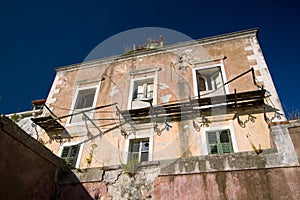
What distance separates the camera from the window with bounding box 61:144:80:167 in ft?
27.6

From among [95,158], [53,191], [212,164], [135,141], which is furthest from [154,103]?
[53,191]

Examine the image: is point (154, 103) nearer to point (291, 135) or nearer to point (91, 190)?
point (91, 190)

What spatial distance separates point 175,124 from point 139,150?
174 centimetres

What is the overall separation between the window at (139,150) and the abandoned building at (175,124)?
40 millimetres

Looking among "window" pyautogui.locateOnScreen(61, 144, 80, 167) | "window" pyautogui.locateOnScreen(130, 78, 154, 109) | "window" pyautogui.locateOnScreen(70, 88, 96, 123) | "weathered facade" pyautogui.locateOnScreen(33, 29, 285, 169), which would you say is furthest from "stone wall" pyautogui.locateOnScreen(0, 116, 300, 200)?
"window" pyautogui.locateOnScreen(70, 88, 96, 123)

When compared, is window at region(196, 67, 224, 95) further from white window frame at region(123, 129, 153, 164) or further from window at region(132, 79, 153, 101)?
white window frame at region(123, 129, 153, 164)

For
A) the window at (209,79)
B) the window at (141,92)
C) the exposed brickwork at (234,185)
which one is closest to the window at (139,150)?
the window at (141,92)

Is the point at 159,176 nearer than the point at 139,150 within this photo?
Yes

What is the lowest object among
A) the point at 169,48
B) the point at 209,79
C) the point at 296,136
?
the point at 296,136

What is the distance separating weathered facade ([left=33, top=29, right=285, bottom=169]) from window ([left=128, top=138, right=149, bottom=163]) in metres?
0.04

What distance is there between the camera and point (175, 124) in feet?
27.1

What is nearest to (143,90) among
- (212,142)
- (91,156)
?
(91,156)

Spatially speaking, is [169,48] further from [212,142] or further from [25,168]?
[25,168]

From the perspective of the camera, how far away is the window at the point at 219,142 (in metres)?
7.16
